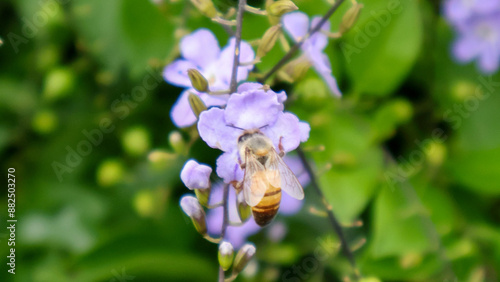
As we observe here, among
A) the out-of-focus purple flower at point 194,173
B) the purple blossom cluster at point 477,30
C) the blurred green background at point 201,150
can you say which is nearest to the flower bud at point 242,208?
the out-of-focus purple flower at point 194,173

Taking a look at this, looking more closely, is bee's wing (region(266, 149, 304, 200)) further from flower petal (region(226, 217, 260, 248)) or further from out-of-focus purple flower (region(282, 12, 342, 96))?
flower petal (region(226, 217, 260, 248))

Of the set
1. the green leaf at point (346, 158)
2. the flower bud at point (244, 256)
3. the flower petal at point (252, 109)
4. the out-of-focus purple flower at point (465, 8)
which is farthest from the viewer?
the out-of-focus purple flower at point (465, 8)

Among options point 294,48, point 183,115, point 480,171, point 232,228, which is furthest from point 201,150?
point 480,171

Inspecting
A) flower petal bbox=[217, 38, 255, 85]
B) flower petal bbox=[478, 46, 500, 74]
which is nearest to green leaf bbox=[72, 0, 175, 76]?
flower petal bbox=[217, 38, 255, 85]

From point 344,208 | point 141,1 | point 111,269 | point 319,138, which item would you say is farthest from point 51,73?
point 344,208

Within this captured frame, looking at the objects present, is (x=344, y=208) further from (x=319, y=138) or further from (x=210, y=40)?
(x=210, y=40)

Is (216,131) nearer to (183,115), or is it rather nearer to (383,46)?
(183,115)

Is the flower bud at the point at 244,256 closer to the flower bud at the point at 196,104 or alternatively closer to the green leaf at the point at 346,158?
the flower bud at the point at 196,104
